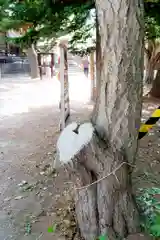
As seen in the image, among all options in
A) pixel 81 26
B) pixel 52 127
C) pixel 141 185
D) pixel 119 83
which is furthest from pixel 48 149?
pixel 119 83

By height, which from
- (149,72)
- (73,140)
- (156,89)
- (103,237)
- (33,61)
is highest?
(33,61)

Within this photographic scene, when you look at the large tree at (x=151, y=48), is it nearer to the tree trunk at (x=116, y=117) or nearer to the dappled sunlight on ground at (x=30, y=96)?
the dappled sunlight on ground at (x=30, y=96)

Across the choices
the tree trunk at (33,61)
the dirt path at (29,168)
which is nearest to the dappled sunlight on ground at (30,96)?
the dirt path at (29,168)

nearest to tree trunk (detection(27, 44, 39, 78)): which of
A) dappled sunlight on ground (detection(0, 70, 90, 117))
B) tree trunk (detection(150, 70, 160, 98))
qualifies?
dappled sunlight on ground (detection(0, 70, 90, 117))

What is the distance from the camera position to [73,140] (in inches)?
87.0

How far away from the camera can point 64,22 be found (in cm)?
533

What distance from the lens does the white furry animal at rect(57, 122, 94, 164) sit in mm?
2125

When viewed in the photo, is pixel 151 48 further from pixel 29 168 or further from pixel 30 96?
pixel 29 168

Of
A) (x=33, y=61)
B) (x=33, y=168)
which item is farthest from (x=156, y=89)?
(x=33, y=61)

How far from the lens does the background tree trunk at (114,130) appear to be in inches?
83.4

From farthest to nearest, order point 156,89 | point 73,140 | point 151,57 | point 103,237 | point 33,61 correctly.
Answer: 1. point 33,61
2. point 151,57
3. point 156,89
4. point 103,237
5. point 73,140

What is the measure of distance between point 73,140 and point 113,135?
0.35 meters

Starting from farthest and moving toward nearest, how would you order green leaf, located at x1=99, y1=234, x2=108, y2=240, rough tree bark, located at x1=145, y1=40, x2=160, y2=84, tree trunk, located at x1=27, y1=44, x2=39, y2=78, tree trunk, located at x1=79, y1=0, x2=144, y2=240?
tree trunk, located at x1=27, y1=44, x2=39, y2=78, rough tree bark, located at x1=145, y1=40, x2=160, y2=84, green leaf, located at x1=99, y1=234, x2=108, y2=240, tree trunk, located at x1=79, y1=0, x2=144, y2=240

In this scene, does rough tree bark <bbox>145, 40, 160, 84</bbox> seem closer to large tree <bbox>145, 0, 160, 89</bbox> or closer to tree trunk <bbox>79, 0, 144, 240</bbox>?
large tree <bbox>145, 0, 160, 89</bbox>
